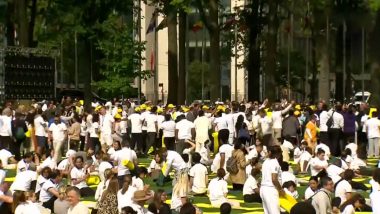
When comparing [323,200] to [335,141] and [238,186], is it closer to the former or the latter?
[238,186]

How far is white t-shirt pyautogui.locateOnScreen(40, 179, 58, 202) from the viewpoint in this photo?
22.9 meters

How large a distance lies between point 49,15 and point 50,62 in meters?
28.3

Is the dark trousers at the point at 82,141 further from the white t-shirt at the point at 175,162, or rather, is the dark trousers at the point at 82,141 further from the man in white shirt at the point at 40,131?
the white t-shirt at the point at 175,162

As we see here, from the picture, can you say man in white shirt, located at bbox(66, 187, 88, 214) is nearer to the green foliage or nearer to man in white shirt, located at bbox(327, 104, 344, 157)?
man in white shirt, located at bbox(327, 104, 344, 157)

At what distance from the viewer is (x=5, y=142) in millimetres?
34719

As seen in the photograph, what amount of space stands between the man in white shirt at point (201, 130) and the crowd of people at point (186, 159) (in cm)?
4

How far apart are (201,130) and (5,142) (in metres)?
6.31

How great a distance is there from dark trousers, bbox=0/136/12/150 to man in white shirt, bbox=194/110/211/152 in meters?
5.98

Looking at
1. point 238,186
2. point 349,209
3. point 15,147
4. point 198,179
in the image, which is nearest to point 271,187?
point 349,209

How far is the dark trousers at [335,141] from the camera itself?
3651 centimetres

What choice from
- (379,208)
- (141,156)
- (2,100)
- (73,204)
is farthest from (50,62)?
(379,208)

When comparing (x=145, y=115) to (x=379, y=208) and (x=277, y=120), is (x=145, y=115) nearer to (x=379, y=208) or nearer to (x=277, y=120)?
(x=277, y=120)

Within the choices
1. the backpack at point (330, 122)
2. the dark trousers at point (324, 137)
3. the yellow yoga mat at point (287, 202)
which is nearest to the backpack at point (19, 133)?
the dark trousers at point (324, 137)

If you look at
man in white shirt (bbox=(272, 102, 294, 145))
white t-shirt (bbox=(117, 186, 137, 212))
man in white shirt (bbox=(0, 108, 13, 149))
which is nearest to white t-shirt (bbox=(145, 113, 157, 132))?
man in white shirt (bbox=(272, 102, 294, 145))
